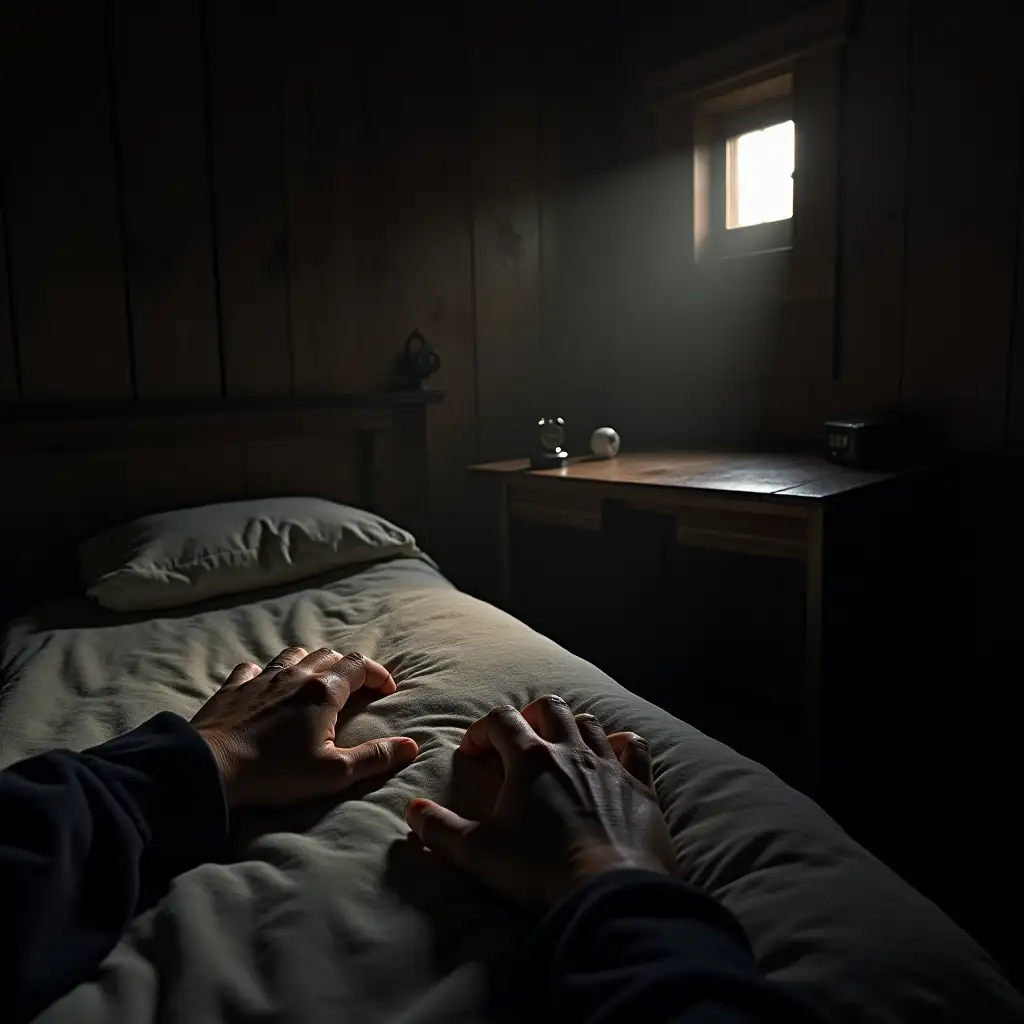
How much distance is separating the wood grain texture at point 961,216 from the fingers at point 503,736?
1.56m

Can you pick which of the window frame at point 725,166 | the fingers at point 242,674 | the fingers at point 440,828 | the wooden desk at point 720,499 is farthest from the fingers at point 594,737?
the window frame at point 725,166

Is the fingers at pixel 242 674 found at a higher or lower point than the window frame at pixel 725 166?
lower

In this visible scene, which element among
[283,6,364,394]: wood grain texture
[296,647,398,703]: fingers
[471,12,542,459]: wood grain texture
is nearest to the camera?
[296,647,398,703]: fingers

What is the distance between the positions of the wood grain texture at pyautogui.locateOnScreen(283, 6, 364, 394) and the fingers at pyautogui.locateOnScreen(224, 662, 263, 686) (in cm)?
120

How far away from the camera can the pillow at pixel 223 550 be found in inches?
58.4

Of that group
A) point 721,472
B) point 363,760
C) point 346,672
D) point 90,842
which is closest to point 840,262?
point 721,472

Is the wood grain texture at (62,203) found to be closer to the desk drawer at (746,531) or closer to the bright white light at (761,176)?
the desk drawer at (746,531)

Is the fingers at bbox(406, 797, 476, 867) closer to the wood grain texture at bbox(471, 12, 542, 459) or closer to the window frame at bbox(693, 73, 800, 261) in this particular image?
the wood grain texture at bbox(471, 12, 542, 459)

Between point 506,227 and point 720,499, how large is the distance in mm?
1201

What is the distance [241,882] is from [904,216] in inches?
77.7

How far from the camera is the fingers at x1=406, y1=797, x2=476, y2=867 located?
26.4 inches

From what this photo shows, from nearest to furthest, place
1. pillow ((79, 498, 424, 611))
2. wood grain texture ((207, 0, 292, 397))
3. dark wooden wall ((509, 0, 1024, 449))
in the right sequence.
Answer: pillow ((79, 498, 424, 611)) < dark wooden wall ((509, 0, 1024, 449)) < wood grain texture ((207, 0, 292, 397))

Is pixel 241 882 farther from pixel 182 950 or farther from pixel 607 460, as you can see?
pixel 607 460

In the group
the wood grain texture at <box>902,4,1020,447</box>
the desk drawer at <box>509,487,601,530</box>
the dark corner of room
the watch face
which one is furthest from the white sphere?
the wood grain texture at <box>902,4,1020,447</box>
